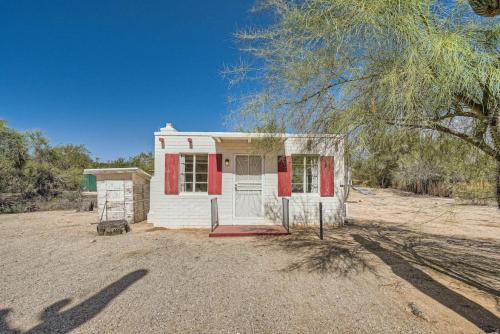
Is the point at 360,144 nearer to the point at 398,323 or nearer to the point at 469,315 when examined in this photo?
the point at 398,323

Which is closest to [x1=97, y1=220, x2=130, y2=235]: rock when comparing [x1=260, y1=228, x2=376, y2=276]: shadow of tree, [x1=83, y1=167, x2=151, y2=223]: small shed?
[x1=83, y1=167, x2=151, y2=223]: small shed

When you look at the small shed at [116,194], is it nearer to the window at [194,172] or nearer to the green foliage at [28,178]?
the window at [194,172]

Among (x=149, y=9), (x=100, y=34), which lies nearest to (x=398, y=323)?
(x=149, y=9)

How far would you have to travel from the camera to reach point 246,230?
6.65 meters

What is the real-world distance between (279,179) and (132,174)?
16.8ft

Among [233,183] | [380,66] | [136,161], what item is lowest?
[233,183]

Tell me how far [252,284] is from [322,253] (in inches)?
79.1

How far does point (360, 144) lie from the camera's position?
107 inches

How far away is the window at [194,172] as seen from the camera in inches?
295

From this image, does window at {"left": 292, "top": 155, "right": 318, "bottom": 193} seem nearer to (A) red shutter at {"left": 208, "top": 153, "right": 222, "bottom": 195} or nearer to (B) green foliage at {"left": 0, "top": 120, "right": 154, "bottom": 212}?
(A) red shutter at {"left": 208, "top": 153, "right": 222, "bottom": 195}

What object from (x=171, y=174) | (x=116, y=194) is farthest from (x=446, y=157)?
(x=116, y=194)

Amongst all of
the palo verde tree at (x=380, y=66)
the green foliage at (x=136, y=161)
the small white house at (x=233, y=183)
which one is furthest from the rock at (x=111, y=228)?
the green foliage at (x=136, y=161)

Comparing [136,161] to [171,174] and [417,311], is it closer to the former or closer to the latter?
[171,174]

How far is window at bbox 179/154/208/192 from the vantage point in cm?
748
